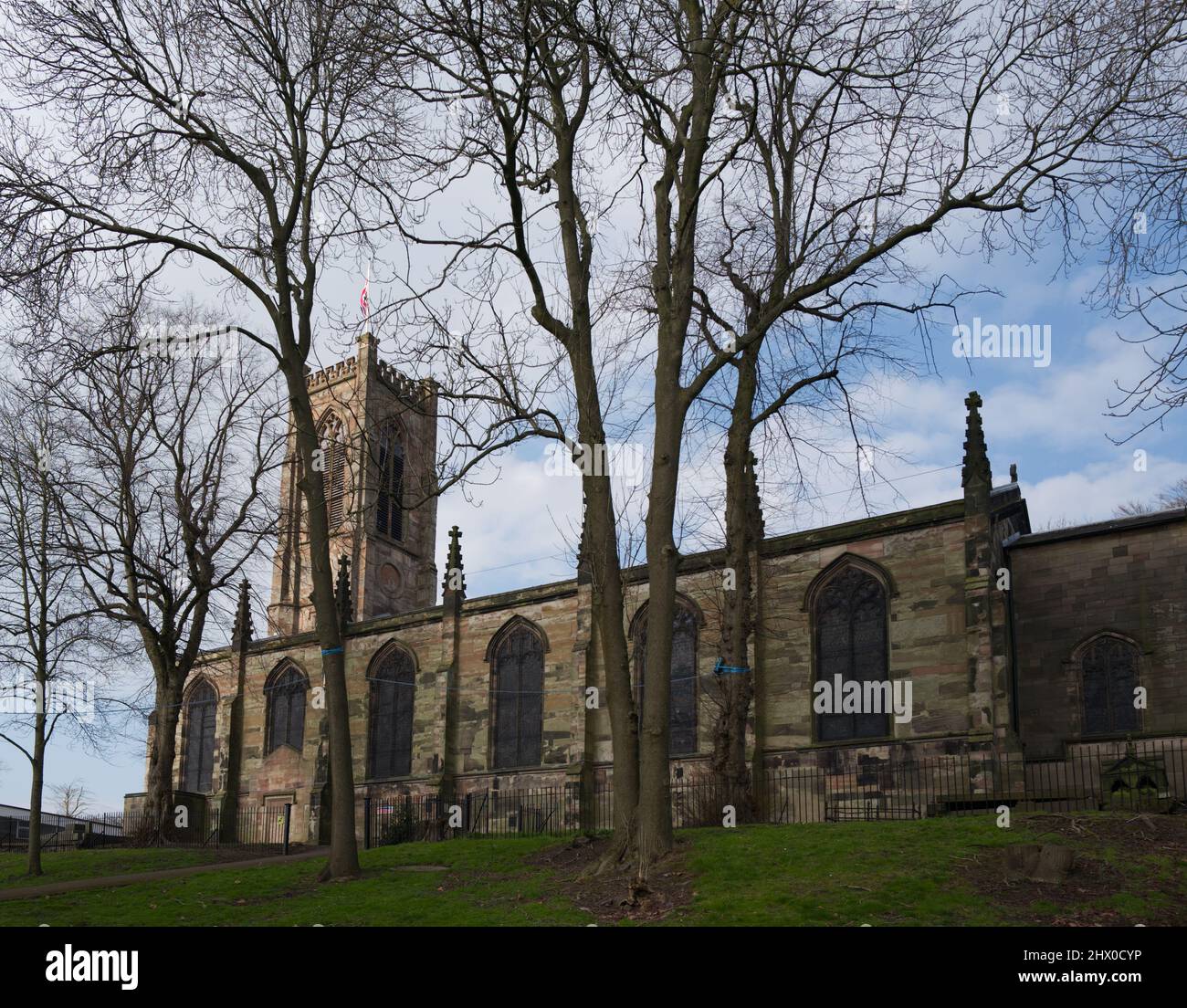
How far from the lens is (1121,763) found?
64.0ft

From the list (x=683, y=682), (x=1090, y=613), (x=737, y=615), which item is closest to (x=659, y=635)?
(x=737, y=615)

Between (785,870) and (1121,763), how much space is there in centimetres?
939

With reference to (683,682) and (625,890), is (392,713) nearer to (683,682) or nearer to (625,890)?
(683,682)

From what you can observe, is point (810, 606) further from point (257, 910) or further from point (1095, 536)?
point (257, 910)

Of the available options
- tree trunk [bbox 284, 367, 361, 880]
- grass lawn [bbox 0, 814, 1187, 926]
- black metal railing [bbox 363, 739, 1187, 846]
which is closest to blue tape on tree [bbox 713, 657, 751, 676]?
black metal railing [bbox 363, 739, 1187, 846]

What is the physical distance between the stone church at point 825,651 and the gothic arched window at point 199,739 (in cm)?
486

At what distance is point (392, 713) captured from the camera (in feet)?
113

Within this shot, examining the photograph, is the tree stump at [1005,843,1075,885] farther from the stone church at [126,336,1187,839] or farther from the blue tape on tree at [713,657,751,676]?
the stone church at [126,336,1187,839]

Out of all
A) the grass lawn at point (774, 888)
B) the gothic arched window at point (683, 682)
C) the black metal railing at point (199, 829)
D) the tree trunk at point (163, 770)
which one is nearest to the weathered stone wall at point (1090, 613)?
the gothic arched window at point (683, 682)

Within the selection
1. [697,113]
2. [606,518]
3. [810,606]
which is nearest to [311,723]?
[810,606]

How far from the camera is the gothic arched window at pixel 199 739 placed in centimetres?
3991

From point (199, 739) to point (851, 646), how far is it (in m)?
26.1

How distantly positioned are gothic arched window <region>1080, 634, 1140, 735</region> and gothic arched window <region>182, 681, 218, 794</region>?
2931 centimetres

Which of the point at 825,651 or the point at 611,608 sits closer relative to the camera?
the point at 611,608
